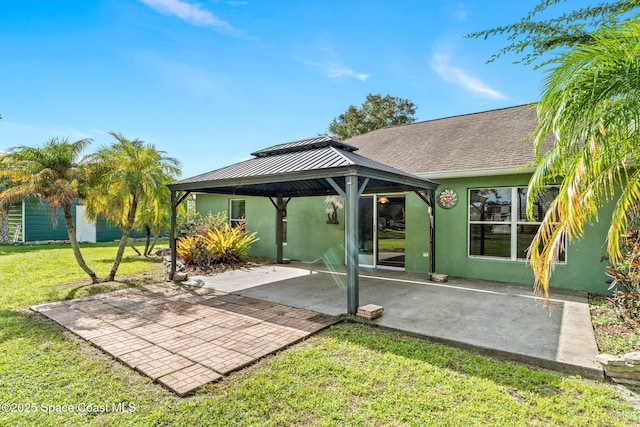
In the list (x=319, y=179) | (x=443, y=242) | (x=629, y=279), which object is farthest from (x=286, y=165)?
(x=629, y=279)

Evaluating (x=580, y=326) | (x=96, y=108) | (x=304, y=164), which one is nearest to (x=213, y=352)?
(x=304, y=164)

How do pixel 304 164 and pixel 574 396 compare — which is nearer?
pixel 574 396

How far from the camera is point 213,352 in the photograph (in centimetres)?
397

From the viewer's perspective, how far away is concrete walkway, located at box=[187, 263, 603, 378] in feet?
13.1

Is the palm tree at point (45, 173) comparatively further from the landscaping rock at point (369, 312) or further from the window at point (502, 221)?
the window at point (502, 221)

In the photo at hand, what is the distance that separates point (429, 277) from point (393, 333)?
409 centimetres

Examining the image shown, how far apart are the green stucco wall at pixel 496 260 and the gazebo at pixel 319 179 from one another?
22.8 inches

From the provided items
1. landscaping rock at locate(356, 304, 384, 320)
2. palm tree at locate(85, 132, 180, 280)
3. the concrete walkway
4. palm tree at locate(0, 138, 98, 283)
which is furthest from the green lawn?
palm tree at locate(85, 132, 180, 280)

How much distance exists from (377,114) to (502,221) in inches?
940

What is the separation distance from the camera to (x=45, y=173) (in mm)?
6758

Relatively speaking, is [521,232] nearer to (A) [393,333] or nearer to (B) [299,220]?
(A) [393,333]

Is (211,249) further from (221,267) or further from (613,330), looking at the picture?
(613,330)

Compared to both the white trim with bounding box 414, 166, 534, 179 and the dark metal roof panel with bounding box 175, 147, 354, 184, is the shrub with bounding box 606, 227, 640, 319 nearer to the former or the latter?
the white trim with bounding box 414, 166, 534, 179

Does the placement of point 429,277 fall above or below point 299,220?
below
